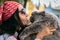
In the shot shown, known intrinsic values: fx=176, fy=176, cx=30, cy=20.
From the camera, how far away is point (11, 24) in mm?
1267

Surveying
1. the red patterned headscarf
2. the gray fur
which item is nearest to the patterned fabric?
the red patterned headscarf

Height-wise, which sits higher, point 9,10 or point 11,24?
point 9,10

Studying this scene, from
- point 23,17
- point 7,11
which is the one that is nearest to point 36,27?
point 23,17

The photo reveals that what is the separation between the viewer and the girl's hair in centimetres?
126

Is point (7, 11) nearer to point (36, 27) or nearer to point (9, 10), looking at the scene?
point (9, 10)

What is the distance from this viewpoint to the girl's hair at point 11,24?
1265 mm

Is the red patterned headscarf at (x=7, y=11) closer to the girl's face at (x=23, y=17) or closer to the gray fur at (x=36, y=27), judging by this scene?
the girl's face at (x=23, y=17)

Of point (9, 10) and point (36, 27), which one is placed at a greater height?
point (9, 10)

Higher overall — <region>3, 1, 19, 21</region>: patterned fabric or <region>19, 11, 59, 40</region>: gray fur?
<region>3, 1, 19, 21</region>: patterned fabric

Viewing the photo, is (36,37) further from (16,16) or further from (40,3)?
(40,3)

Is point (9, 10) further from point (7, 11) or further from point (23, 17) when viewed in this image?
point (23, 17)

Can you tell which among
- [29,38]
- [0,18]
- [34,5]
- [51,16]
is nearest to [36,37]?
[29,38]

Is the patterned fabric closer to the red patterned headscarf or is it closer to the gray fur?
the red patterned headscarf

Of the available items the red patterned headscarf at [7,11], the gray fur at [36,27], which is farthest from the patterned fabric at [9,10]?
the gray fur at [36,27]
